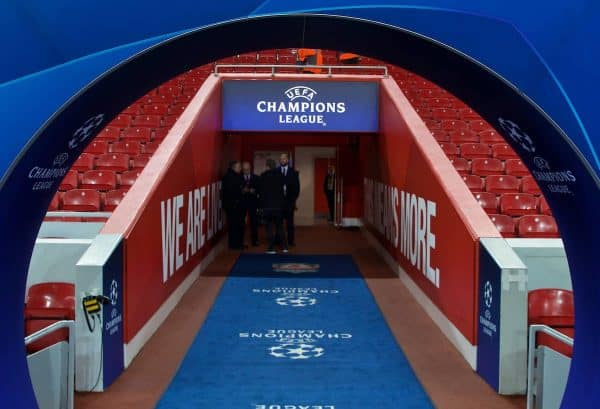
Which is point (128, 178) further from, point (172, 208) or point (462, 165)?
point (462, 165)

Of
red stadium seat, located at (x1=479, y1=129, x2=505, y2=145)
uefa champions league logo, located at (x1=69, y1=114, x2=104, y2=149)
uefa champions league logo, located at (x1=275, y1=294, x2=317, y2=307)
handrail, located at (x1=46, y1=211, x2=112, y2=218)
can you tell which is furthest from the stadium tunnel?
red stadium seat, located at (x1=479, y1=129, x2=505, y2=145)

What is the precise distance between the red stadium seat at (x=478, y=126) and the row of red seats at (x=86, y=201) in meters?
6.92

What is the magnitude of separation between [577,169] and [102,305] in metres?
3.70

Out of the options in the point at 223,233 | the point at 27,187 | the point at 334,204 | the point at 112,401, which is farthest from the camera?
the point at 334,204

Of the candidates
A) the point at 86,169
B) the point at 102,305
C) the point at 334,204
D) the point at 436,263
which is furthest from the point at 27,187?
the point at 334,204

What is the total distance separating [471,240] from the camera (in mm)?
6199

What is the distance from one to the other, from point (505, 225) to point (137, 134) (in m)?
6.78

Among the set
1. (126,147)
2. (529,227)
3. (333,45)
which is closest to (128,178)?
(126,147)

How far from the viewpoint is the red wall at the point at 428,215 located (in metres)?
6.43

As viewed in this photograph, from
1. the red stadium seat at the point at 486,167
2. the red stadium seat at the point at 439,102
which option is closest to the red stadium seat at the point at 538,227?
the red stadium seat at the point at 486,167

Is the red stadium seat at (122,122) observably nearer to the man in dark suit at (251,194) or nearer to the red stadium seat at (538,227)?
the man in dark suit at (251,194)

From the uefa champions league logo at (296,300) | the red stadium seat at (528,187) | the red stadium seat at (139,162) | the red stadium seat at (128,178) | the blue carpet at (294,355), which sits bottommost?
the blue carpet at (294,355)

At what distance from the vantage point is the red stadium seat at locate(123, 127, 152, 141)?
38.0ft

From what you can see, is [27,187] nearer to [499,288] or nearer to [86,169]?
[499,288]
